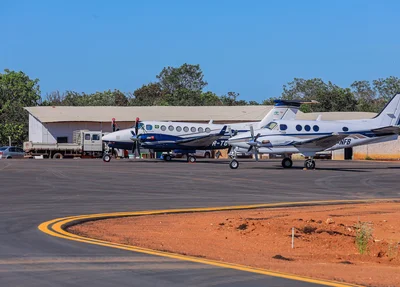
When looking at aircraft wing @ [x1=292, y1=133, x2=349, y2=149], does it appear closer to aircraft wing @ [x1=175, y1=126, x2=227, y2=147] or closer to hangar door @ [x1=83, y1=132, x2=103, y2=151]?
aircraft wing @ [x1=175, y1=126, x2=227, y2=147]

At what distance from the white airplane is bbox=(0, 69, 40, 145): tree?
57946mm

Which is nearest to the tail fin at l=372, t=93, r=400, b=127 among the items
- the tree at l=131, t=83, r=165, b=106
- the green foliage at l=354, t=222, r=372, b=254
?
the green foliage at l=354, t=222, r=372, b=254

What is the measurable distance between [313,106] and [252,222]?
4149 inches

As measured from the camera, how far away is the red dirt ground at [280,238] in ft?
35.7

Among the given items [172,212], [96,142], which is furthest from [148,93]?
[172,212]

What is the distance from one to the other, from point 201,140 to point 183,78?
101 meters

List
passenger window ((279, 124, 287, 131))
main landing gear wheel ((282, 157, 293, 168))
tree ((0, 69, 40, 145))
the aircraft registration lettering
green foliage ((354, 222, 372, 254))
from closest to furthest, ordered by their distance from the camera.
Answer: green foliage ((354, 222, 372, 254)) < passenger window ((279, 124, 287, 131)) < main landing gear wheel ((282, 157, 293, 168)) < the aircraft registration lettering < tree ((0, 69, 40, 145))

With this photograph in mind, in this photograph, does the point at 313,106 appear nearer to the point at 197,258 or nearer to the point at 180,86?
the point at 180,86

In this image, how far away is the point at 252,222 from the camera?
53.7 feet

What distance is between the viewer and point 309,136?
4312cm

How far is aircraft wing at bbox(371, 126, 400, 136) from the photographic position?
4294cm

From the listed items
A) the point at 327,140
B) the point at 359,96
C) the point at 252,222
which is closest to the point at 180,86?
the point at 359,96

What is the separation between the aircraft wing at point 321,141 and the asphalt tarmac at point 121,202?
19.6 ft

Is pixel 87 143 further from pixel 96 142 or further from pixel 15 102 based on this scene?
pixel 15 102
